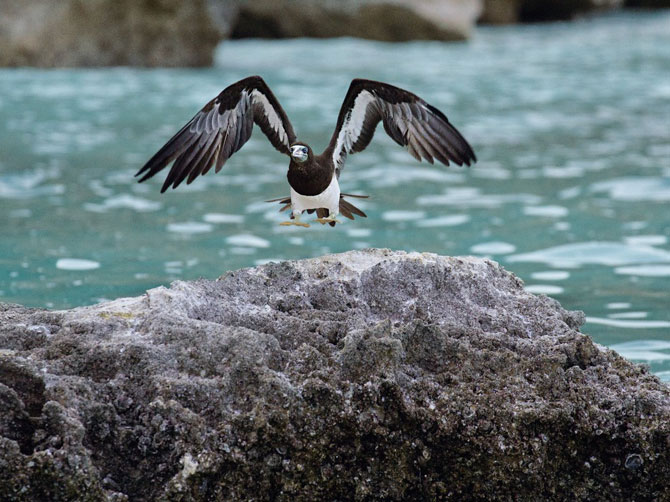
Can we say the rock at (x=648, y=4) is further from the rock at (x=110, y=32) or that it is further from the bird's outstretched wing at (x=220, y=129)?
the bird's outstretched wing at (x=220, y=129)

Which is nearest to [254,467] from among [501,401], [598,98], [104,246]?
[501,401]

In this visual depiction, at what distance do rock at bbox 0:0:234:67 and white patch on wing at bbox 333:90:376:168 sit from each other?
38.8 ft

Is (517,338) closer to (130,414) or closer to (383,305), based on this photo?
(383,305)

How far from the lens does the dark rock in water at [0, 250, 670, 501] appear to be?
118 inches

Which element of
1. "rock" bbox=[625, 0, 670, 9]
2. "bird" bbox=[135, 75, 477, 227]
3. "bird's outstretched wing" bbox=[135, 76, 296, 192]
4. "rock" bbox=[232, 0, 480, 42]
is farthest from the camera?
"rock" bbox=[625, 0, 670, 9]

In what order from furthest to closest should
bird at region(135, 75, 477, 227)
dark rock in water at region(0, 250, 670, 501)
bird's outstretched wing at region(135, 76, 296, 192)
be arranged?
1. bird at region(135, 75, 477, 227)
2. bird's outstretched wing at region(135, 76, 296, 192)
3. dark rock in water at region(0, 250, 670, 501)

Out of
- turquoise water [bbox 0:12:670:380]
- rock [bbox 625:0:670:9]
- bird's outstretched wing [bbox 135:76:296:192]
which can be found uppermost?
rock [bbox 625:0:670:9]

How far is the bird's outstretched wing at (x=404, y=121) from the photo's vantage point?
202 inches

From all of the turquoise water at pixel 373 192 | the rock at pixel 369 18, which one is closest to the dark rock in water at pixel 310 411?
the turquoise water at pixel 373 192

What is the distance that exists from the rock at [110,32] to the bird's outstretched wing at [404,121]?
39.6 feet

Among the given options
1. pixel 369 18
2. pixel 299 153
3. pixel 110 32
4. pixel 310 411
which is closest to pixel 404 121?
pixel 299 153

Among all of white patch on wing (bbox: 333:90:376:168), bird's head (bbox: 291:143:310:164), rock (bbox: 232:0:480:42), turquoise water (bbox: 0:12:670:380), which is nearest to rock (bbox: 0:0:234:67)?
turquoise water (bbox: 0:12:670:380)

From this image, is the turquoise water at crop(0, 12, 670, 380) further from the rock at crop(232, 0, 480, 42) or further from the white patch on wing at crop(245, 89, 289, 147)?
the rock at crop(232, 0, 480, 42)

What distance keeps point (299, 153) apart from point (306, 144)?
127 mm
